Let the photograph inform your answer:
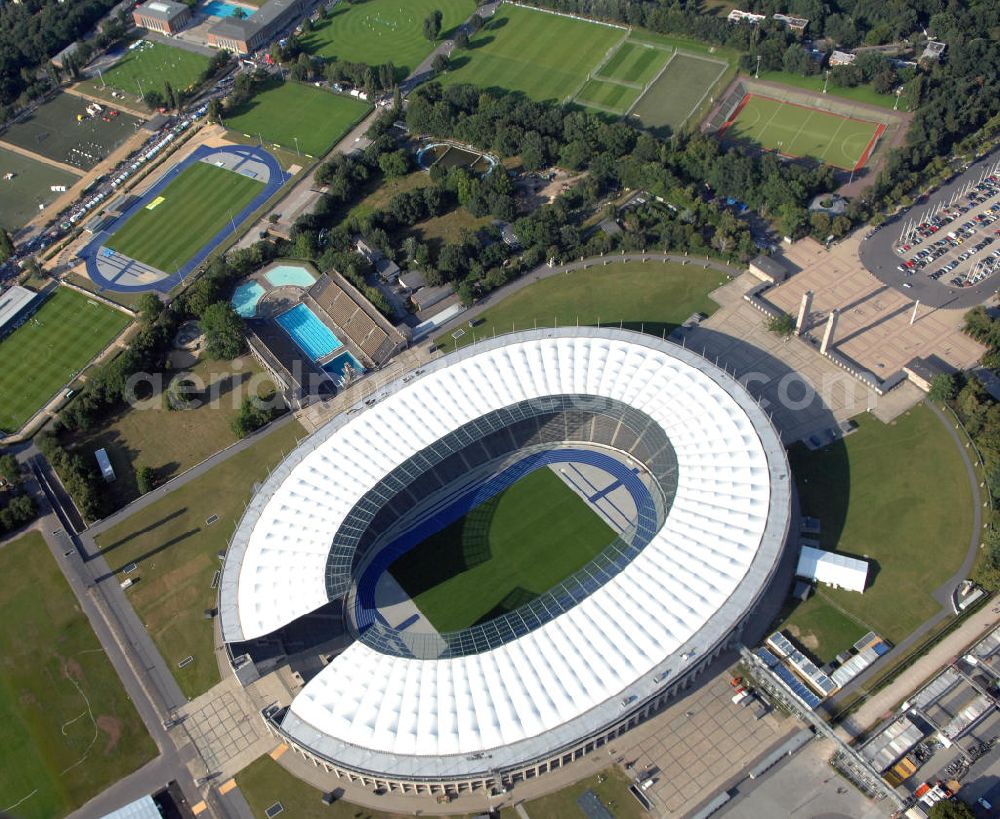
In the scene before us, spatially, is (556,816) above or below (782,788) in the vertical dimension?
above

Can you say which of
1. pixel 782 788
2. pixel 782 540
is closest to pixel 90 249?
pixel 782 540

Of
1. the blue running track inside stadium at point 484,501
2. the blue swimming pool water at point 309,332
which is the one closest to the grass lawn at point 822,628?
the blue running track inside stadium at point 484,501

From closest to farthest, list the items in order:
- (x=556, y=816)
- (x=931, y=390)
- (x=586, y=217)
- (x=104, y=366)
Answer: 1. (x=556, y=816)
2. (x=931, y=390)
3. (x=104, y=366)
4. (x=586, y=217)

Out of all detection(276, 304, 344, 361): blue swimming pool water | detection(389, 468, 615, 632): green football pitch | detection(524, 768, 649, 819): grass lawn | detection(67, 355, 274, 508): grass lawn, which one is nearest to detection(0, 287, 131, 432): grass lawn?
detection(67, 355, 274, 508): grass lawn

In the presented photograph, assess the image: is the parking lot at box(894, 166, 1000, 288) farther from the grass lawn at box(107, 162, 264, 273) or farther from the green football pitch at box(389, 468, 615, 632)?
the grass lawn at box(107, 162, 264, 273)

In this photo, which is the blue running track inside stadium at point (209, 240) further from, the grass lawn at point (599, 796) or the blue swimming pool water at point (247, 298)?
the grass lawn at point (599, 796)

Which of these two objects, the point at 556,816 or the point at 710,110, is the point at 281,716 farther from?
the point at 710,110

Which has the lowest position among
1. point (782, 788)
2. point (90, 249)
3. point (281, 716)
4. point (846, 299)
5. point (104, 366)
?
point (782, 788)
